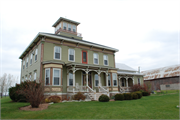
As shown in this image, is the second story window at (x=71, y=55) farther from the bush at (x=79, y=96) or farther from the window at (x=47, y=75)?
the bush at (x=79, y=96)

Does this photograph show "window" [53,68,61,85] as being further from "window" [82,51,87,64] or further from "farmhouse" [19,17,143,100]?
"window" [82,51,87,64]

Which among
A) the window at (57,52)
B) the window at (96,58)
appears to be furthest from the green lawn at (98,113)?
the window at (96,58)

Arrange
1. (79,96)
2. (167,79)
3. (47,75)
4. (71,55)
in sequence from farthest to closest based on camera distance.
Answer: (167,79) → (71,55) → (47,75) → (79,96)

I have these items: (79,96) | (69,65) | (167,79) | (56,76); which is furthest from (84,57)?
(167,79)

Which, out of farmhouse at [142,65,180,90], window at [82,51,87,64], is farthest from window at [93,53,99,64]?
farmhouse at [142,65,180,90]

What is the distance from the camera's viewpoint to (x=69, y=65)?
18.2 metres

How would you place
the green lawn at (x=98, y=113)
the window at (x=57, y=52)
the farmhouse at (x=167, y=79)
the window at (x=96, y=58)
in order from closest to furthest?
the green lawn at (x=98, y=113) → the window at (x=57, y=52) → the window at (x=96, y=58) → the farmhouse at (x=167, y=79)

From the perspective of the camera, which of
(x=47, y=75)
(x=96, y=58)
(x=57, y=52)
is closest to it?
(x=47, y=75)

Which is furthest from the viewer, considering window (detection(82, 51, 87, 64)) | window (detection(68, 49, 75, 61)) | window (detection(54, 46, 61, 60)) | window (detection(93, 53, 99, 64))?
window (detection(93, 53, 99, 64))

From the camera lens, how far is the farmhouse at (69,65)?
55.5ft

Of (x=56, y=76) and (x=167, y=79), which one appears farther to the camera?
(x=167, y=79)

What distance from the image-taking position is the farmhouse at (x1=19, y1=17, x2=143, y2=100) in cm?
1691

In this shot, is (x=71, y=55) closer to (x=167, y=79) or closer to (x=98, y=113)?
(x=98, y=113)

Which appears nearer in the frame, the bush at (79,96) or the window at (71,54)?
the bush at (79,96)
